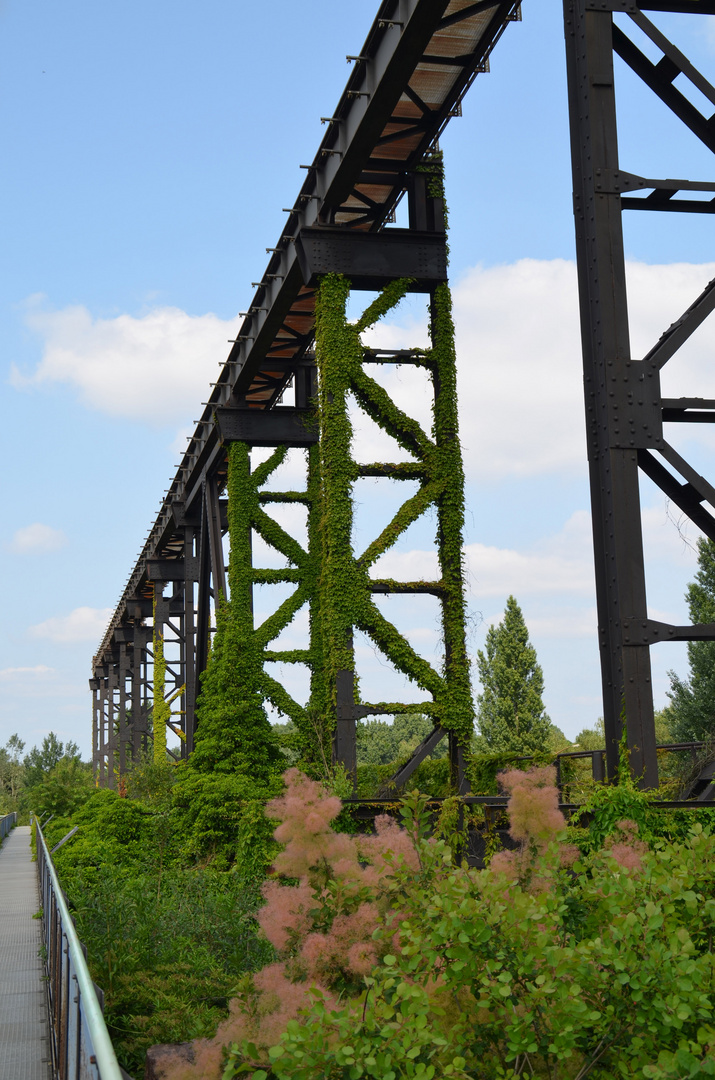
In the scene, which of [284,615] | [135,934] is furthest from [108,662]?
[135,934]

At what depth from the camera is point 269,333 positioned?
23203mm

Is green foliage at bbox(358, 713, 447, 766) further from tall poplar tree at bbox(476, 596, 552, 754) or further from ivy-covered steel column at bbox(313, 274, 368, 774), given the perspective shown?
ivy-covered steel column at bbox(313, 274, 368, 774)

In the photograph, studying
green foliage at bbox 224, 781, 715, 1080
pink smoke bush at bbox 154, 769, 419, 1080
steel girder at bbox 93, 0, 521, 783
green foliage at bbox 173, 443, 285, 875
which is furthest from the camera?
green foliage at bbox 173, 443, 285, 875

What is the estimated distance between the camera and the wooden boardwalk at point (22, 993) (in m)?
7.87

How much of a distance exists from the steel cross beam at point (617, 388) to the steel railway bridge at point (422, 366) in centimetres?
2

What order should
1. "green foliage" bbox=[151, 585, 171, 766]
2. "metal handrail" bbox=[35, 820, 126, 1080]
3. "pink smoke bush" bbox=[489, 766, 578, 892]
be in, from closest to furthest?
"metal handrail" bbox=[35, 820, 126, 1080], "pink smoke bush" bbox=[489, 766, 578, 892], "green foliage" bbox=[151, 585, 171, 766]

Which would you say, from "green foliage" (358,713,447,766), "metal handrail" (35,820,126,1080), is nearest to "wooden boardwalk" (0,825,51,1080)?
"metal handrail" (35,820,126,1080)

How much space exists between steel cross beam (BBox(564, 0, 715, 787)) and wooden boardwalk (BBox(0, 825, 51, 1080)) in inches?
205

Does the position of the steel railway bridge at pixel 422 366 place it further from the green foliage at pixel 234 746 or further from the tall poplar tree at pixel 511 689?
the tall poplar tree at pixel 511 689

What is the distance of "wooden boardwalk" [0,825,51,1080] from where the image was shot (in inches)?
310

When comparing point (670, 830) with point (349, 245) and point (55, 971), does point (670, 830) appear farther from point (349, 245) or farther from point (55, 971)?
point (349, 245)

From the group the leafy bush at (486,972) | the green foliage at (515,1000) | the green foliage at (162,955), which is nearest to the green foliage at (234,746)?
the green foliage at (162,955)

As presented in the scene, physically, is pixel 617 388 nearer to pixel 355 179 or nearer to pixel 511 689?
pixel 355 179

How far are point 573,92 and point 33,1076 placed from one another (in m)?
9.48
